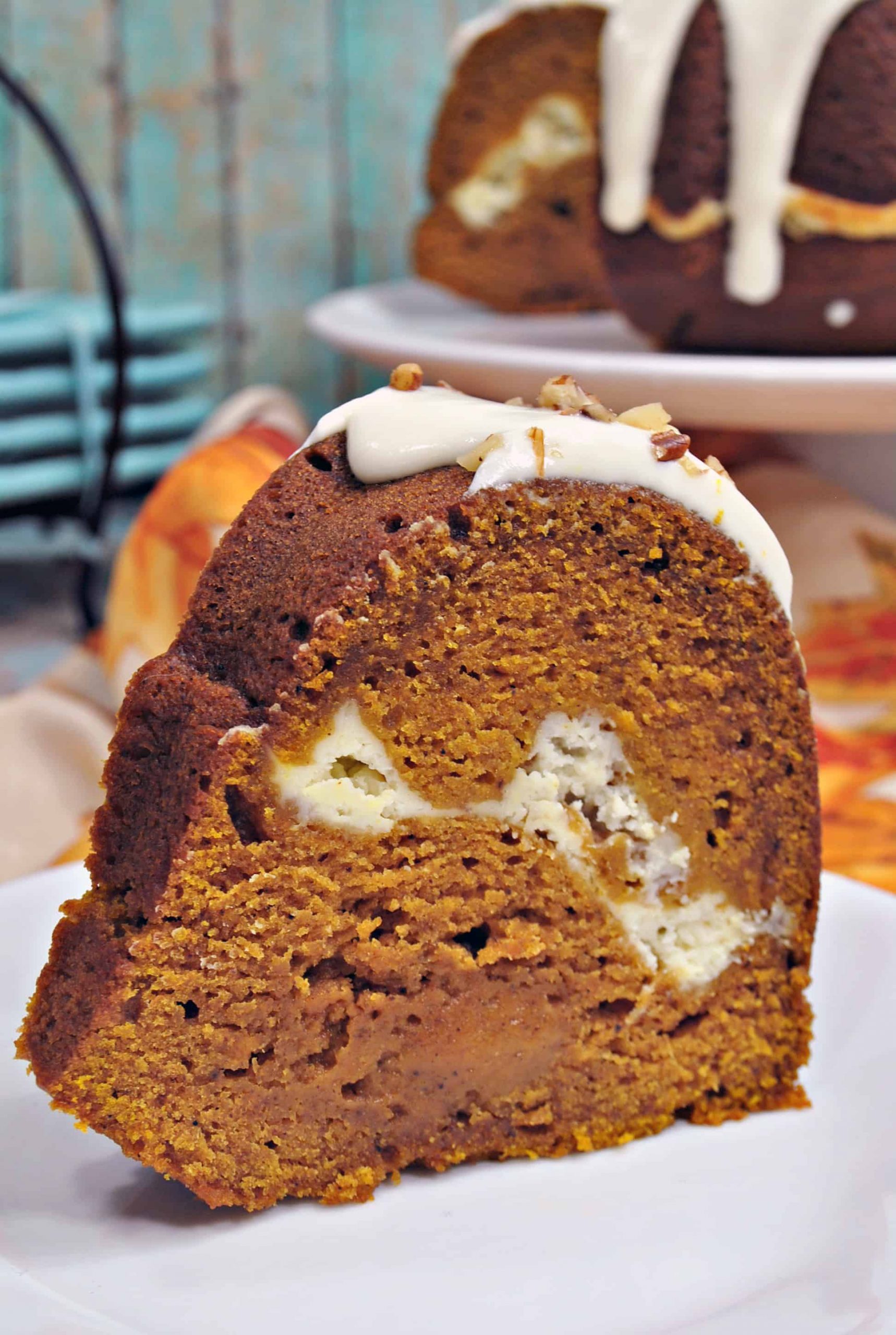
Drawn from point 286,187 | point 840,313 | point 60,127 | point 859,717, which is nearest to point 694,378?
point 840,313

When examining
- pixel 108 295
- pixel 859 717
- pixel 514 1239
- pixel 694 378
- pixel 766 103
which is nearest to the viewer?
pixel 514 1239

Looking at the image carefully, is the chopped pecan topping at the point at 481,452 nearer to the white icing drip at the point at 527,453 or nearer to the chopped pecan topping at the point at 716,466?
the white icing drip at the point at 527,453

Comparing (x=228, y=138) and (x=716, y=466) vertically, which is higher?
(x=716, y=466)

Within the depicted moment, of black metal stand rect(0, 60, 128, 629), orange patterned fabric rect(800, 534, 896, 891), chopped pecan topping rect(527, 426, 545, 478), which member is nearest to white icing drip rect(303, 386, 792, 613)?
chopped pecan topping rect(527, 426, 545, 478)

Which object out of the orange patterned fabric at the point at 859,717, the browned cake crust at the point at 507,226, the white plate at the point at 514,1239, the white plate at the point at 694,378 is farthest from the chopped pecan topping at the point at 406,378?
the browned cake crust at the point at 507,226

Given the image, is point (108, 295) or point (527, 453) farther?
point (108, 295)

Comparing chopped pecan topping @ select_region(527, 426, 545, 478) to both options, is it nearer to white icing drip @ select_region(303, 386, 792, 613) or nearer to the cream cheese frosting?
white icing drip @ select_region(303, 386, 792, 613)

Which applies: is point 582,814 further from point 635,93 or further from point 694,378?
point 635,93

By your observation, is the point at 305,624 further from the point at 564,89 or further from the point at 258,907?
the point at 564,89
